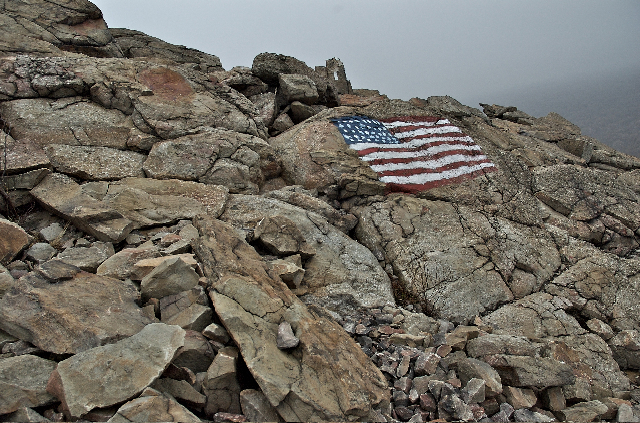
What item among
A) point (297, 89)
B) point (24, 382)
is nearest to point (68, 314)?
point (24, 382)

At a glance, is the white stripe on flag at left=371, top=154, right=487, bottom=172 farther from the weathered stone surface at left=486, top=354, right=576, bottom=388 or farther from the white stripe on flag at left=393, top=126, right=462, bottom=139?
the weathered stone surface at left=486, top=354, right=576, bottom=388

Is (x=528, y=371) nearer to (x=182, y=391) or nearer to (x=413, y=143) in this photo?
(x=182, y=391)

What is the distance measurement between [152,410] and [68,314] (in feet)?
4.19

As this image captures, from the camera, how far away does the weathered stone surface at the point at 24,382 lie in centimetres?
244

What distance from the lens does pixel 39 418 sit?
7.97 feet

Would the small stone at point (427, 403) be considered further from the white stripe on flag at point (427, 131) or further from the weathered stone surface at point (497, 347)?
the white stripe on flag at point (427, 131)

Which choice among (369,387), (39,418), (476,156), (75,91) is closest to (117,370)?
(39,418)

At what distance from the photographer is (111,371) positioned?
8.69ft

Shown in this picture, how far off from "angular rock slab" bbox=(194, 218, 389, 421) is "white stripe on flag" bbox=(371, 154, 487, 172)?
4.29 m

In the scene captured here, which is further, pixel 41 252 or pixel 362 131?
pixel 362 131

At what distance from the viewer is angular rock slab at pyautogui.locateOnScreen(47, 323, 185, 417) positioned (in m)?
2.49

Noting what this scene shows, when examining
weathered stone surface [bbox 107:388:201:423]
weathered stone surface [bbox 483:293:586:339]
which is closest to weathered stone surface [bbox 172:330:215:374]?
weathered stone surface [bbox 107:388:201:423]

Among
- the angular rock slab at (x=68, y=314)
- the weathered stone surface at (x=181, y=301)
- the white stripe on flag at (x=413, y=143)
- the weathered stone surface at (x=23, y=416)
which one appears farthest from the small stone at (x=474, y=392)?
the white stripe on flag at (x=413, y=143)

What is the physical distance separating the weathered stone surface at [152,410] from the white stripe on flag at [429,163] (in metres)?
5.83
